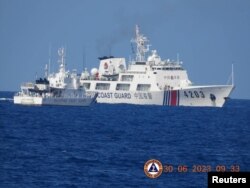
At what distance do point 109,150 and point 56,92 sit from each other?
50.4 metres

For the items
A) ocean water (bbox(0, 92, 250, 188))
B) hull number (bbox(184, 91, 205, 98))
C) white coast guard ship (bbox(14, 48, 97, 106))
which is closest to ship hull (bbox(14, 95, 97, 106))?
white coast guard ship (bbox(14, 48, 97, 106))

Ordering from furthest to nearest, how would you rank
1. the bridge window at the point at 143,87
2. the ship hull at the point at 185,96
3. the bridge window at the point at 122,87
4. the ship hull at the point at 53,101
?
the bridge window at the point at 122,87
the bridge window at the point at 143,87
the ship hull at the point at 185,96
the ship hull at the point at 53,101

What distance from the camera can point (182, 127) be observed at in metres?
62.3

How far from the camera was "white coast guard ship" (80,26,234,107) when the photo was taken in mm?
101250

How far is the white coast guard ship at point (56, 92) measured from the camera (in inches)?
3602

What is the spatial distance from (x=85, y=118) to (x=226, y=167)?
36.1 meters

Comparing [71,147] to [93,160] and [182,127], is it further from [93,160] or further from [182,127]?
[182,127]

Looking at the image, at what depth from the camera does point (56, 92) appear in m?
92.2

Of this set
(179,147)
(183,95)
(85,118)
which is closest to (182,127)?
(85,118)
